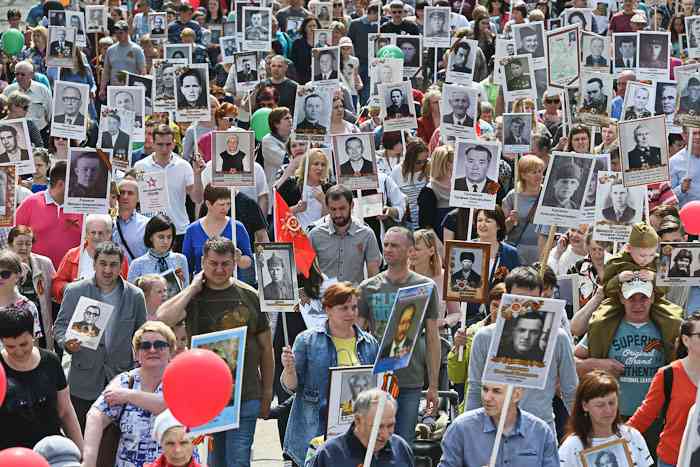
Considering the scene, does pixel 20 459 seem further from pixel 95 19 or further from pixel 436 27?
pixel 95 19

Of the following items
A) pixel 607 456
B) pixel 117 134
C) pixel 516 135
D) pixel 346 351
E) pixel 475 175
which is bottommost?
pixel 607 456

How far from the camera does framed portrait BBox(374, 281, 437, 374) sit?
9.27m

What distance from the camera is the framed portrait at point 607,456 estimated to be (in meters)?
8.66

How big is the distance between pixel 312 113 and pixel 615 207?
3495 mm

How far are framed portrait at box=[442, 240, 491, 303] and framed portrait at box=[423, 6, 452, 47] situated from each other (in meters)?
11.1

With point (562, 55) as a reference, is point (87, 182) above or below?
below

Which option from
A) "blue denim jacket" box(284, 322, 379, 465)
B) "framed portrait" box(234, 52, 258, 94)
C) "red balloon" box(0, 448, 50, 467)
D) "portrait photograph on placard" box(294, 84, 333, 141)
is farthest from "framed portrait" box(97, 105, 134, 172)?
"red balloon" box(0, 448, 50, 467)

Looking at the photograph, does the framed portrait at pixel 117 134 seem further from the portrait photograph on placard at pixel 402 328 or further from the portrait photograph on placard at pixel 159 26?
the portrait photograph on placard at pixel 159 26

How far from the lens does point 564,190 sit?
13.0 m

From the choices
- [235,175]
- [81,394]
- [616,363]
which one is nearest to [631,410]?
[616,363]

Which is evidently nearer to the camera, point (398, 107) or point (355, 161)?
point (355, 161)

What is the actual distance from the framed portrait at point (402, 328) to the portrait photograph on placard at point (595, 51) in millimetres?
9685

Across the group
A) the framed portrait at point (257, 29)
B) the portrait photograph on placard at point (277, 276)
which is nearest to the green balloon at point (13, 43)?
the framed portrait at point (257, 29)

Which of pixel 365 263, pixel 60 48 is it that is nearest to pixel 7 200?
pixel 365 263
